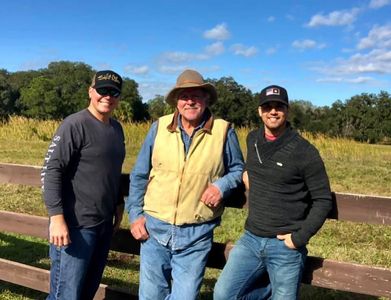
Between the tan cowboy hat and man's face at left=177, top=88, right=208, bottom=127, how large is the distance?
Answer: 0.04m

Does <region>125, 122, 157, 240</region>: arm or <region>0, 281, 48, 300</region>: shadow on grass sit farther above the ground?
<region>125, 122, 157, 240</region>: arm

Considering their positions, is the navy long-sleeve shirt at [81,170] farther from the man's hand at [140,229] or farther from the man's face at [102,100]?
the man's hand at [140,229]

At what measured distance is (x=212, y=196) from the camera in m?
2.95

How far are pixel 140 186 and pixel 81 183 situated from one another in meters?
0.40

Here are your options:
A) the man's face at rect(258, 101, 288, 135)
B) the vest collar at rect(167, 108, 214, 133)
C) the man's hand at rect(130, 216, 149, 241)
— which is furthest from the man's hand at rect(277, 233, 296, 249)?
the man's hand at rect(130, 216, 149, 241)

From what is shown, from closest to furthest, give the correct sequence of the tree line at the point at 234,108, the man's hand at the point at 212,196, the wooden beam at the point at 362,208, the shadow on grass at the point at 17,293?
the wooden beam at the point at 362,208, the man's hand at the point at 212,196, the shadow on grass at the point at 17,293, the tree line at the point at 234,108

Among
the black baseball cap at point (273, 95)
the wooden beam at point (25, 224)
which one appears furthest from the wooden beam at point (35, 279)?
the black baseball cap at point (273, 95)

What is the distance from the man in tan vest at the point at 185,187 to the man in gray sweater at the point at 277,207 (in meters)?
0.18

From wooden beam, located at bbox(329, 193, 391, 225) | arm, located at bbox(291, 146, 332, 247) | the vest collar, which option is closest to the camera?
arm, located at bbox(291, 146, 332, 247)

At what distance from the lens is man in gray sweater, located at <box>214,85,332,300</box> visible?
277cm

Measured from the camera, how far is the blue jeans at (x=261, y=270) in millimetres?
2857

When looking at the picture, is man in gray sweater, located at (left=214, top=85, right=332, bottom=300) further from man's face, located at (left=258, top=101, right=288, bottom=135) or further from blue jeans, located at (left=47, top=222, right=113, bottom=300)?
blue jeans, located at (left=47, top=222, right=113, bottom=300)

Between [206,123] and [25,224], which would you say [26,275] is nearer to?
[25,224]

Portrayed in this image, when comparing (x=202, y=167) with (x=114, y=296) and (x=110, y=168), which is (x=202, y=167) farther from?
(x=114, y=296)
